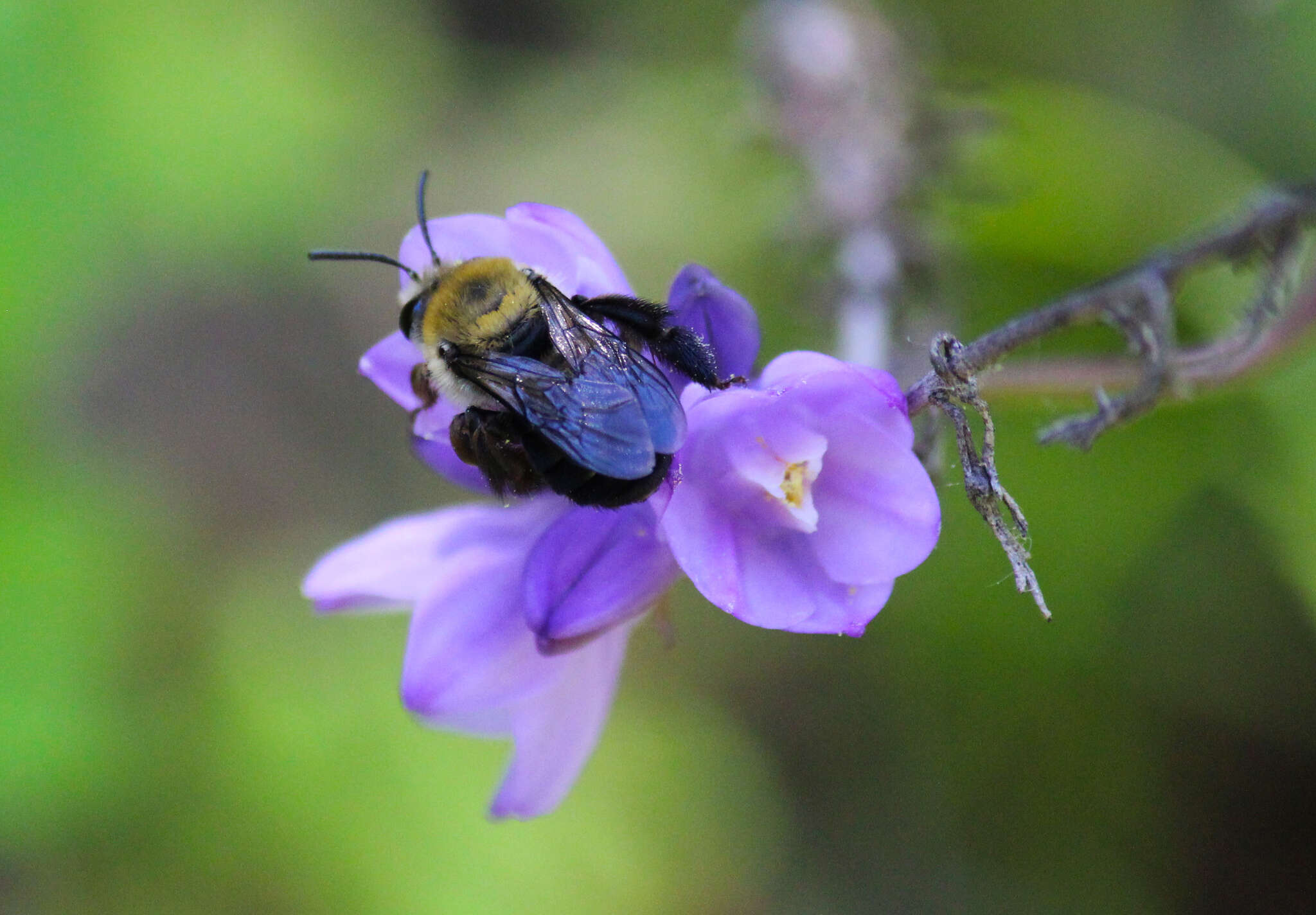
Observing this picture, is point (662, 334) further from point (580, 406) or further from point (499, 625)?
point (499, 625)

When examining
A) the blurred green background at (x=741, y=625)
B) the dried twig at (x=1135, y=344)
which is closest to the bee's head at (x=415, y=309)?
the dried twig at (x=1135, y=344)

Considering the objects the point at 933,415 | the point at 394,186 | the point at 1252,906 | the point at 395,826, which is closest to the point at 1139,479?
the point at 1252,906

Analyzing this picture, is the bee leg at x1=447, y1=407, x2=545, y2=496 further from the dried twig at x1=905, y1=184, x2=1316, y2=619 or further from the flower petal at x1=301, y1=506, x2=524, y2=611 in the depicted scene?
the dried twig at x1=905, y1=184, x2=1316, y2=619

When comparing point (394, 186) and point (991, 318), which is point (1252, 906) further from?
point (394, 186)

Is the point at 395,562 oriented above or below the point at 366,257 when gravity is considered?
below

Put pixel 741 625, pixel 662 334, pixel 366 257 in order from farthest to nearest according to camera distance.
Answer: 1. pixel 741 625
2. pixel 366 257
3. pixel 662 334

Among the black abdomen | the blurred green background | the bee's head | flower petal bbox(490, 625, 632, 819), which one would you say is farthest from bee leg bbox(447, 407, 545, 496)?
the blurred green background

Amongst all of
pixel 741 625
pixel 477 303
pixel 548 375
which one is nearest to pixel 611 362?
Answer: pixel 548 375
